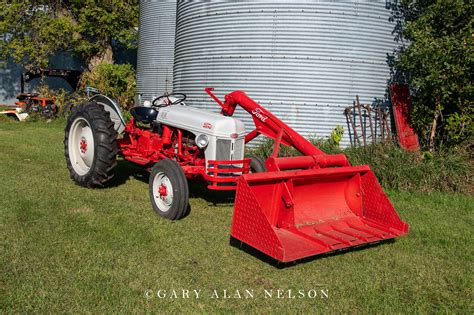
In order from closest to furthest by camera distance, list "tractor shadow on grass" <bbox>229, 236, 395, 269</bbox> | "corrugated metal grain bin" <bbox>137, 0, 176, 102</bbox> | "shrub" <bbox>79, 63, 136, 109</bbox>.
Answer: "tractor shadow on grass" <bbox>229, 236, 395, 269</bbox>, "corrugated metal grain bin" <bbox>137, 0, 176, 102</bbox>, "shrub" <bbox>79, 63, 136, 109</bbox>

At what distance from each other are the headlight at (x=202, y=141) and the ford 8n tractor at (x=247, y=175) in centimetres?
1

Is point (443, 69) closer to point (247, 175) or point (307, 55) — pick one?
point (307, 55)

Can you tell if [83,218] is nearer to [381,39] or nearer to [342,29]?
[342,29]

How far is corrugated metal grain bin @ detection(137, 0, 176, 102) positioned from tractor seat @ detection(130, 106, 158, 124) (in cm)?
808

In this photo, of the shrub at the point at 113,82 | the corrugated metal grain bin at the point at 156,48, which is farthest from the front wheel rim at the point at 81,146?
the shrub at the point at 113,82

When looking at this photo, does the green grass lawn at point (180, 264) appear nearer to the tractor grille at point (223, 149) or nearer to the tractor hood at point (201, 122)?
the tractor grille at point (223, 149)

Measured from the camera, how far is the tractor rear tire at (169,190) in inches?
204

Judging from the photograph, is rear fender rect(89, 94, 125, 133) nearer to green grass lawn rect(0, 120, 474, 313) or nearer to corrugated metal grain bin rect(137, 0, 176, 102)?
green grass lawn rect(0, 120, 474, 313)

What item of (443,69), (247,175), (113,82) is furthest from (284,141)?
(113,82)

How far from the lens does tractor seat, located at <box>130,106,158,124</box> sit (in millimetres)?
Answer: 6559

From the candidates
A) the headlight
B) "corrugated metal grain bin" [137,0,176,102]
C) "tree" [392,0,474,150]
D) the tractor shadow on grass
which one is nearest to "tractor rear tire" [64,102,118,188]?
the headlight

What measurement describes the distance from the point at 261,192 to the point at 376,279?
4.40ft

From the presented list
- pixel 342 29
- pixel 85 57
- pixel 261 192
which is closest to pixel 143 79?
pixel 85 57

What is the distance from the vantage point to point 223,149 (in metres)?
5.62
